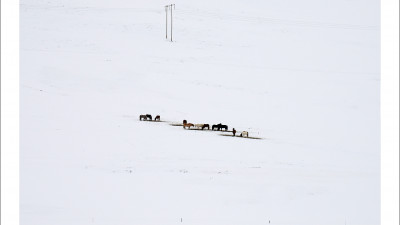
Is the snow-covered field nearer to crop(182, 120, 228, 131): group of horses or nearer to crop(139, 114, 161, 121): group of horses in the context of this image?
crop(139, 114, 161, 121): group of horses

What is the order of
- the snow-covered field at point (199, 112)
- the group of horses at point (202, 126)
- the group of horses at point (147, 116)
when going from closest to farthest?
the snow-covered field at point (199, 112) → the group of horses at point (202, 126) → the group of horses at point (147, 116)

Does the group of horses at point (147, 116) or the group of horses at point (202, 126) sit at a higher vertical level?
the group of horses at point (147, 116)

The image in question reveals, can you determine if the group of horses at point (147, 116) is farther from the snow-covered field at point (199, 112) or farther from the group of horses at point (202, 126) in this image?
the group of horses at point (202, 126)

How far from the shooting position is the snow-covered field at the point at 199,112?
15.7 m

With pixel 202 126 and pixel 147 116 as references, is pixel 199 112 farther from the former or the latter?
pixel 147 116

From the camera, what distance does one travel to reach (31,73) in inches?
1300

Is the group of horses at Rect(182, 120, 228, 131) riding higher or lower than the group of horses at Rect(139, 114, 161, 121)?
lower

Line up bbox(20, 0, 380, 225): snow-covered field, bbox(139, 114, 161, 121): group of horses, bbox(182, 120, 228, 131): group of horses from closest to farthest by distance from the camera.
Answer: bbox(20, 0, 380, 225): snow-covered field < bbox(182, 120, 228, 131): group of horses < bbox(139, 114, 161, 121): group of horses

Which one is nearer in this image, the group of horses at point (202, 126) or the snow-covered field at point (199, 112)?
the snow-covered field at point (199, 112)

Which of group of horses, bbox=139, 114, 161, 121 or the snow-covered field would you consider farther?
group of horses, bbox=139, 114, 161, 121

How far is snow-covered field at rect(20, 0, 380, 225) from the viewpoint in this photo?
619 inches

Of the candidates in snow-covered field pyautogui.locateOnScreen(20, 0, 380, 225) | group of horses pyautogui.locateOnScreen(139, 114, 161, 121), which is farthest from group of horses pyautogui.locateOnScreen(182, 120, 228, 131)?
group of horses pyautogui.locateOnScreen(139, 114, 161, 121)

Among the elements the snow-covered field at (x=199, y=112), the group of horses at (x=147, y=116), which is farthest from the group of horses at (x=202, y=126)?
the group of horses at (x=147, y=116)
